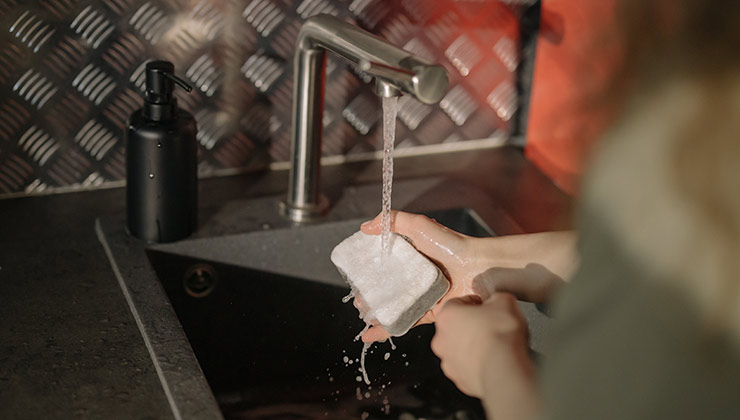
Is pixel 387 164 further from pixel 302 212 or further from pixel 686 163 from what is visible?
pixel 686 163

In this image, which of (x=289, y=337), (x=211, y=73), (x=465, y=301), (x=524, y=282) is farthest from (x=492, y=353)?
(x=211, y=73)

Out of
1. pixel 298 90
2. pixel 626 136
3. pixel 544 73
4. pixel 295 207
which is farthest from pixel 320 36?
pixel 626 136

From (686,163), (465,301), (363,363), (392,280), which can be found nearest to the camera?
(686,163)

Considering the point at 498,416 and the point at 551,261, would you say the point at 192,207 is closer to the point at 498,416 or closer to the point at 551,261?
the point at 551,261

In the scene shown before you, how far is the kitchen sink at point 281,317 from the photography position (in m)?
1.30

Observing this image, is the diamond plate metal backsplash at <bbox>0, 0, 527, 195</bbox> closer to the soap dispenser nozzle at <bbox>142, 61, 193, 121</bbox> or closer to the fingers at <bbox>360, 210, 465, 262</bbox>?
the soap dispenser nozzle at <bbox>142, 61, 193, 121</bbox>

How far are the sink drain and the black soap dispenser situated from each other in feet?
0.21

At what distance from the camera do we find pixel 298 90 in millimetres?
1377

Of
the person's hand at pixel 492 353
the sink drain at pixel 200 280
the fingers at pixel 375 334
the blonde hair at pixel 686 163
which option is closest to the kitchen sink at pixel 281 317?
the sink drain at pixel 200 280

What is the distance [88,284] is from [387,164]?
0.49 m

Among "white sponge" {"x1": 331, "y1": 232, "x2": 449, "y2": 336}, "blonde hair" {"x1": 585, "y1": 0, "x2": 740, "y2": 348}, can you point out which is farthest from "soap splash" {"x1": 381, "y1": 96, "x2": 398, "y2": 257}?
"blonde hair" {"x1": 585, "y1": 0, "x2": 740, "y2": 348}

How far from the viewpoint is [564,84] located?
163 centimetres

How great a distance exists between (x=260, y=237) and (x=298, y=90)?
254 mm

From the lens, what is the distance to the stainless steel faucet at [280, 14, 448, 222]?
1.03 m
